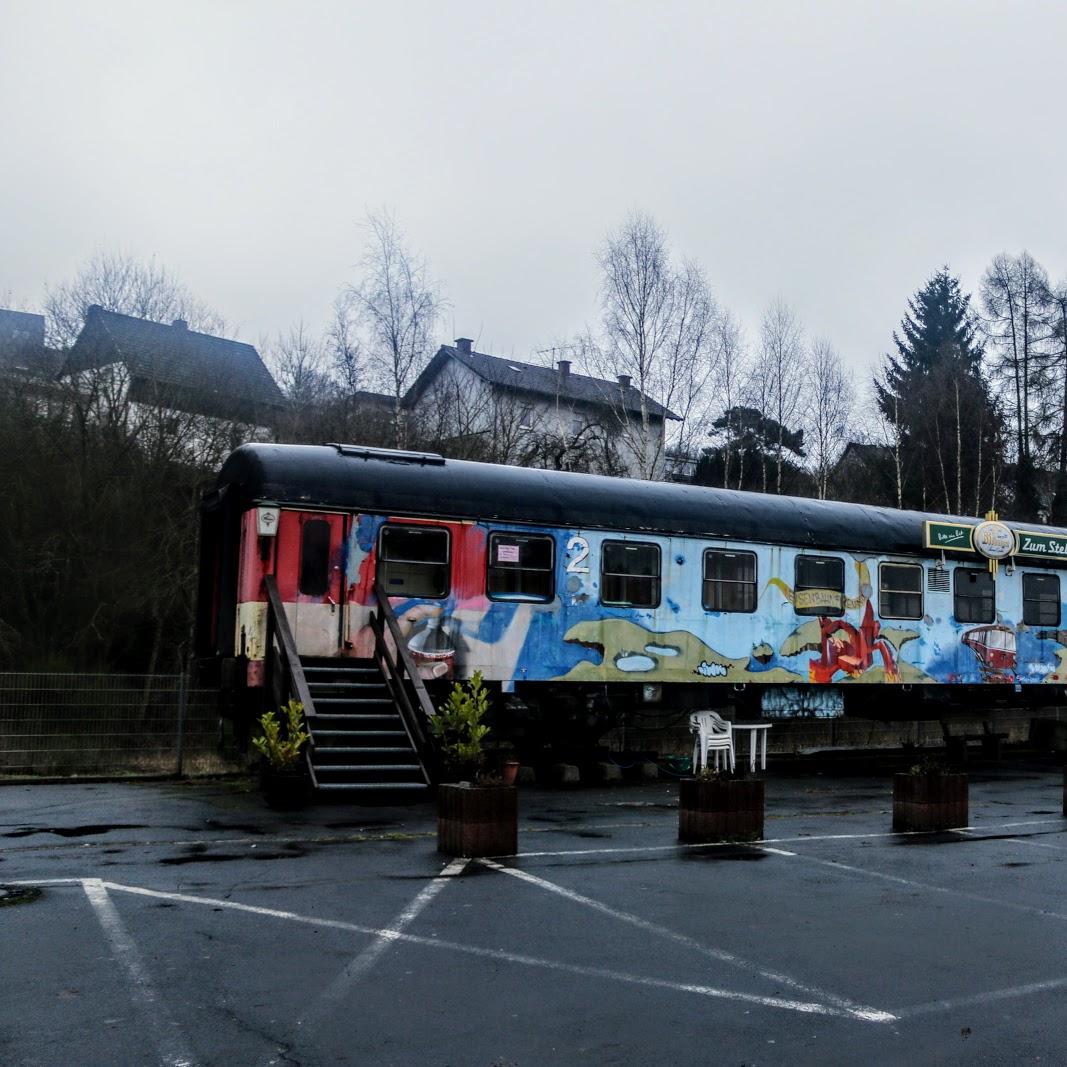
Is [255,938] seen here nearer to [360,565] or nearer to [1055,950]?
[1055,950]

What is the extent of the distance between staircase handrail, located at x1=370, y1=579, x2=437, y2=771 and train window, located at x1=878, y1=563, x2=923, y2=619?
8142 millimetres

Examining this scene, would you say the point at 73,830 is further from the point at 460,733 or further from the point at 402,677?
the point at 402,677

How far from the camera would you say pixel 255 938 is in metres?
6.87

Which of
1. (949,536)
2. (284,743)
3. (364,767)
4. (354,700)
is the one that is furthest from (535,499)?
(949,536)

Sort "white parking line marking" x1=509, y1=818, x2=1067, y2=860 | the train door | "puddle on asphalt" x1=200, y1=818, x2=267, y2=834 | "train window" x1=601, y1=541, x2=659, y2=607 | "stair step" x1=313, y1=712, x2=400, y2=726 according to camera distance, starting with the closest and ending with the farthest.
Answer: "white parking line marking" x1=509, y1=818, x2=1067, y2=860
"puddle on asphalt" x1=200, y1=818, x2=267, y2=834
"stair step" x1=313, y1=712, x2=400, y2=726
the train door
"train window" x1=601, y1=541, x2=659, y2=607

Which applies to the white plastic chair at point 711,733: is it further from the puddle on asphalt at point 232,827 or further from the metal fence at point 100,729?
the puddle on asphalt at point 232,827

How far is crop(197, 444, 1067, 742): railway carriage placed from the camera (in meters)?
14.7

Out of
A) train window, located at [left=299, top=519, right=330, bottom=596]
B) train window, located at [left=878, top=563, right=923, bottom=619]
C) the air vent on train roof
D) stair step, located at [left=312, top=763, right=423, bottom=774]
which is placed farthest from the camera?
train window, located at [left=878, top=563, right=923, bottom=619]

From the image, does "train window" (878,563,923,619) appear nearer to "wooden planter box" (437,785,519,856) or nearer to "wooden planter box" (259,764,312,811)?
"wooden planter box" (259,764,312,811)

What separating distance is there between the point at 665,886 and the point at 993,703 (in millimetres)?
13697

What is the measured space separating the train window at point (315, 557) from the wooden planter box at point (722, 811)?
5.66 meters

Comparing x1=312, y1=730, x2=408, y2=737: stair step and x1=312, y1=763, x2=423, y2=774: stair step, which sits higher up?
x1=312, y1=730, x2=408, y2=737: stair step

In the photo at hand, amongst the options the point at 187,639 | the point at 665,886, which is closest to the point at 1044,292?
the point at 187,639

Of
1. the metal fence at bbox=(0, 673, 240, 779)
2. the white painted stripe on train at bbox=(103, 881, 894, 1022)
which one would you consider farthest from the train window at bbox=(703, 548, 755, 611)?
the white painted stripe on train at bbox=(103, 881, 894, 1022)
